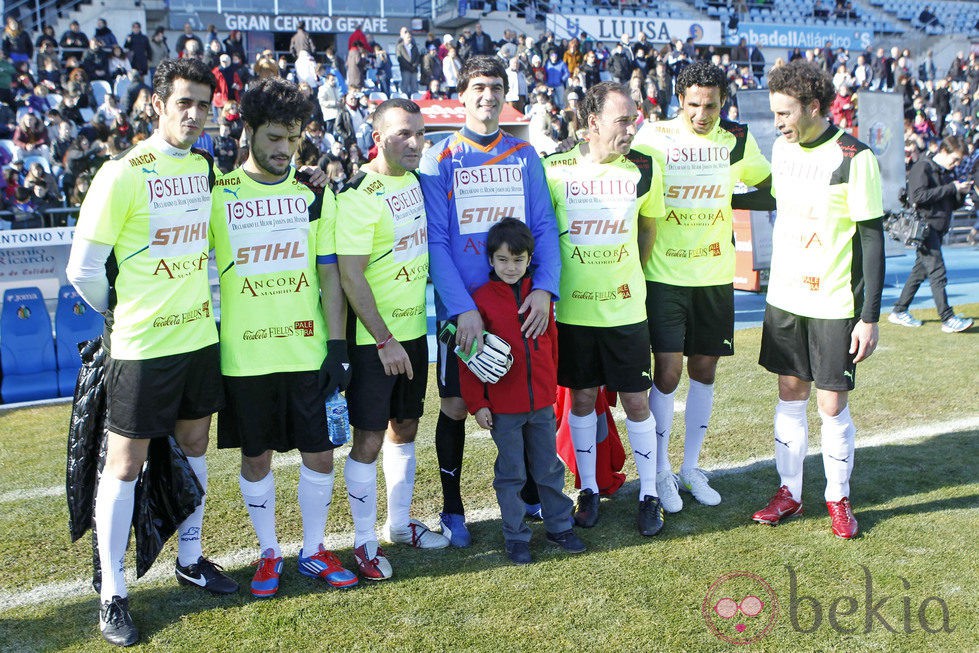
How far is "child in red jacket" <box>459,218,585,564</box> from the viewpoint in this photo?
3748 mm

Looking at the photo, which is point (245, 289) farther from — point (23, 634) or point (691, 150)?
point (691, 150)

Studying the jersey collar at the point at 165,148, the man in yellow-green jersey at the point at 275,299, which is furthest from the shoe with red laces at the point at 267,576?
the jersey collar at the point at 165,148

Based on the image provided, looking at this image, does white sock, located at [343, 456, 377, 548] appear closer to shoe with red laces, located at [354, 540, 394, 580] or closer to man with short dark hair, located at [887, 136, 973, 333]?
shoe with red laces, located at [354, 540, 394, 580]

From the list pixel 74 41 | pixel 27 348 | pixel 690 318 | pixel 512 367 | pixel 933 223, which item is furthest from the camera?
pixel 74 41

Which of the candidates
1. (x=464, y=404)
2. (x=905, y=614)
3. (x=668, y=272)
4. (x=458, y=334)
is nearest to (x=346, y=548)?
(x=464, y=404)

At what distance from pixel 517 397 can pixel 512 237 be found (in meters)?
0.70

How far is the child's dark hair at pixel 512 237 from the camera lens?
369 centimetres

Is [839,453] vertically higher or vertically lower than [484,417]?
lower

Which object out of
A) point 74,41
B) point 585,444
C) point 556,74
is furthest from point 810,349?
point 556,74

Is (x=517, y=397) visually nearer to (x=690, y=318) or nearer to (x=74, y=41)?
(x=690, y=318)

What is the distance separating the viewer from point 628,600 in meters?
3.46

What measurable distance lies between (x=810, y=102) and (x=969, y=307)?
277 inches

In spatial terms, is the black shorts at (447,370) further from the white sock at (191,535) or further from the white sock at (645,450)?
the white sock at (191,535)

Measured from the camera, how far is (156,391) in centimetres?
329
